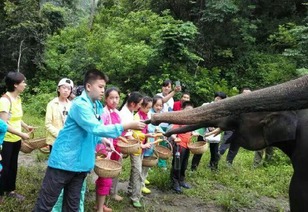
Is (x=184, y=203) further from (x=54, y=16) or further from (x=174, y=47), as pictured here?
(x=54, y=16)

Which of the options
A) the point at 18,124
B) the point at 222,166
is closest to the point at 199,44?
the point at 222,166

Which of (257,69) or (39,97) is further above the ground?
(257,69)

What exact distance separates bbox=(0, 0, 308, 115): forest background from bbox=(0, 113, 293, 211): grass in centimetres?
540

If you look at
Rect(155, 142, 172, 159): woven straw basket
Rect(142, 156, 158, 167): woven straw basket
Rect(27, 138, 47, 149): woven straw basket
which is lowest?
Rect(142, 156, 158, 167): woven straw basket

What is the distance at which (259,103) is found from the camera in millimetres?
1405

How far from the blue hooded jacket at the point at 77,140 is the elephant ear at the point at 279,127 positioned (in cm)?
180

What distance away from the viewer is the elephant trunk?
135 cm

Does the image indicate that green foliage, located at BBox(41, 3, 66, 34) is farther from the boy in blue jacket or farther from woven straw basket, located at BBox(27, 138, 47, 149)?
the boy in blue jacket

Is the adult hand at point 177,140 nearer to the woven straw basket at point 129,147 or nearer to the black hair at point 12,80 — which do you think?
the woven straw basket at point 129,147

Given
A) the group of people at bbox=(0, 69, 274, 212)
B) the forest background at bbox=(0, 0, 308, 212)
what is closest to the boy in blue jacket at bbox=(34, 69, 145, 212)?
the group of people at bbox=(0, 69, 274, 212)

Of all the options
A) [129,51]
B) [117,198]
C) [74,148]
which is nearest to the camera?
[74,148]

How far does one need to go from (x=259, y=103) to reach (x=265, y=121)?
214 mm

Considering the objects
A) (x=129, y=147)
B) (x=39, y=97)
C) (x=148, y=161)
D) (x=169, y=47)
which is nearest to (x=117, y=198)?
(x=148, y=161)

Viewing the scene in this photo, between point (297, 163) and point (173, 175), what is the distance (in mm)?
4207
